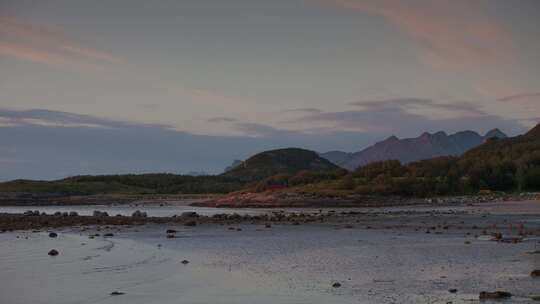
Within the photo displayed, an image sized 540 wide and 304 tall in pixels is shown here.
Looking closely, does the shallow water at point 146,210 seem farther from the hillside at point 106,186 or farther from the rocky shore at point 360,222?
the hillside at point 106,186

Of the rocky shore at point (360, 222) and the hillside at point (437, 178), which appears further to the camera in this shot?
the hillside at point (437, 178)

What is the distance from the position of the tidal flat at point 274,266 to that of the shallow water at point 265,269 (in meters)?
0.04

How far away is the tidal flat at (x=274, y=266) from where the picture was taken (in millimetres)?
18984

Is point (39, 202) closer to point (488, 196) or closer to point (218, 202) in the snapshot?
point (218, 202)

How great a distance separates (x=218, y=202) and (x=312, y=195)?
61.9 feet

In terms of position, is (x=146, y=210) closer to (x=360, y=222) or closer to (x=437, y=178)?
(x=360, y=222)

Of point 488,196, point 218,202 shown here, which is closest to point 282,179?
point 218,202

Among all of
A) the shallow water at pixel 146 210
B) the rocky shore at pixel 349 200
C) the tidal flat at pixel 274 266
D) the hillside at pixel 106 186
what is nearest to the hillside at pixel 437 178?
the rocky shore at pixel 349 200

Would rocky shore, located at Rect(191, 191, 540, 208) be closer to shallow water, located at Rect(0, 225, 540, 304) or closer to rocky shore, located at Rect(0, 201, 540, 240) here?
rocky shore, located at Rect(0, 201, 540, 240)

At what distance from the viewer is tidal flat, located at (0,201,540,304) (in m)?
19.0

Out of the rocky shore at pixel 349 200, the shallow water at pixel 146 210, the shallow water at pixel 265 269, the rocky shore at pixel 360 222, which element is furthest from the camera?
the rocky shore at pixel 349 200

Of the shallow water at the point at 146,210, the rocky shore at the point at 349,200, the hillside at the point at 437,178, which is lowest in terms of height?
the shallow water at the point at 146,210

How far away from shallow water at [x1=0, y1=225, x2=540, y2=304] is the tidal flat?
0.04 metres

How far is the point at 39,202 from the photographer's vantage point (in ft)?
406
